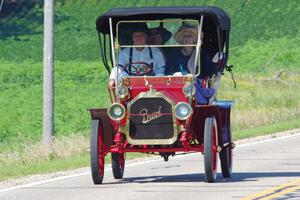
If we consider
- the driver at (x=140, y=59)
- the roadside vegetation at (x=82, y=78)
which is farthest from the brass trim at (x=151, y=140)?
the roadside vegetation at (x=82, y=78)

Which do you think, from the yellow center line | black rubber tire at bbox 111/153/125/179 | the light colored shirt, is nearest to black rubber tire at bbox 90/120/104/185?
black rubber tire at bbox 111/153/125/179

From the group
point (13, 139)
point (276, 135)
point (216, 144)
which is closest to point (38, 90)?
point (13, 139)

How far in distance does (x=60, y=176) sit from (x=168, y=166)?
237cm

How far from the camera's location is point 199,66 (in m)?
16.8

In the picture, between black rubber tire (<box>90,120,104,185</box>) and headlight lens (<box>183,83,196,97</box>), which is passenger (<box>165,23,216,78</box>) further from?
black rubber tire (<box>90,120,104,185</box>)

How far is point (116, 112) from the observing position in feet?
52.6

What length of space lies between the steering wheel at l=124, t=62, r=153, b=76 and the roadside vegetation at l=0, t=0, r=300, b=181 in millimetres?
2507

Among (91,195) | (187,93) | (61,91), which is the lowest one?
(61,91)

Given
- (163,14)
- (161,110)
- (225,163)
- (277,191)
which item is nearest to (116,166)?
(161,110)

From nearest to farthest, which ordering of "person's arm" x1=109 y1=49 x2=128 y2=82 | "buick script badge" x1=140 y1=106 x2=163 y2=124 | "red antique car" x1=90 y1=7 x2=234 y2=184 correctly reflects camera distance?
"red antique car" x1=90 y1=7 x2=234 y2=184 < "buick script badge" x1=140 y1=106 x2=163 y2=124 < "person's arm" x1=109 y1=49 x2=128 y2=82

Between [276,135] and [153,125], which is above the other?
[153,125]

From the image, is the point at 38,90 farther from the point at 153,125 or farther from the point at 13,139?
the point at 153,125

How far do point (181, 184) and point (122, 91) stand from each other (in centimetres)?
146

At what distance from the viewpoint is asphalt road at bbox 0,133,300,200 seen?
48.6 ft
